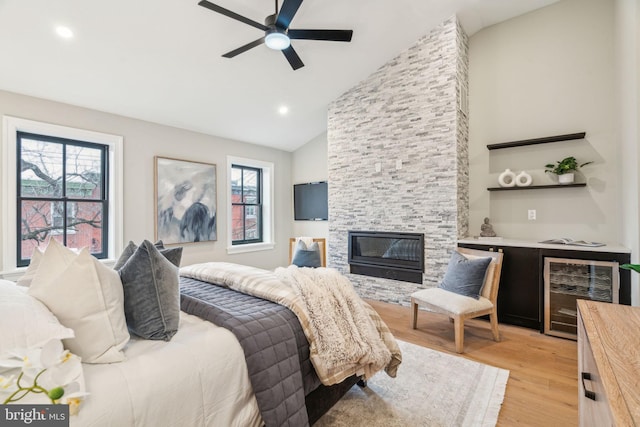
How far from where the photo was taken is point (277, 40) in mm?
2469

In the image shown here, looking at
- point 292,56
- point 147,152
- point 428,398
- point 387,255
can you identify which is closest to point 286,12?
point 292,56

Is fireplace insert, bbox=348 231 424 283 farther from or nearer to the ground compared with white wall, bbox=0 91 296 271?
nearer to the ground

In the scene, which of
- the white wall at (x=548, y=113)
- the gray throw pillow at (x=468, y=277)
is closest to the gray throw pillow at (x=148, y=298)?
the gray throw pillow at (x=468, y=277)

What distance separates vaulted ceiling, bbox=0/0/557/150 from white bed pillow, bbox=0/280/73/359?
2.56 m

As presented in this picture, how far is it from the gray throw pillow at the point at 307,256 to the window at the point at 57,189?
229 centimetres

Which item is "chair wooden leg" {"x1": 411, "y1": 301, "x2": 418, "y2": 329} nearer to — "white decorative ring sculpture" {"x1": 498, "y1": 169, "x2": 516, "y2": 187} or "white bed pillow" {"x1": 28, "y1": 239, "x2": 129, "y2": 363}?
"white decorative ring sculpture" {"x1": 498, "y1": 169, "x2": 516, "y2": 187}

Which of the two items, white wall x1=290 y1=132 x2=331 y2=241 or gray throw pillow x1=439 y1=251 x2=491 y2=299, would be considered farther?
white wall x1=290 y1=132 x2=331 y2=241

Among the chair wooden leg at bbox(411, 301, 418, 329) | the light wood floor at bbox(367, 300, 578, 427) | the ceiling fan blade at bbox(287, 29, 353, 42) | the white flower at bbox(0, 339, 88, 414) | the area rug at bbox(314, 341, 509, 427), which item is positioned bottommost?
the light wood floor at bbox(367, 300, 578, 427)

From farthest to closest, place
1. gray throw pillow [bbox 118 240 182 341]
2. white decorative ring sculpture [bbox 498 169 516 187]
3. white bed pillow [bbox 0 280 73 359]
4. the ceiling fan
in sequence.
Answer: white decorative ring sculpture [bbox 498 169 516 187], the ceiling fan, gray throw pillow [bbox 118 240 182 341], white bed pillow [bbox 0 280 73 359]

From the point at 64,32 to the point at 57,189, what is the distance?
1.73m

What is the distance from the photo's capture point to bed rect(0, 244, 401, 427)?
3.23ft

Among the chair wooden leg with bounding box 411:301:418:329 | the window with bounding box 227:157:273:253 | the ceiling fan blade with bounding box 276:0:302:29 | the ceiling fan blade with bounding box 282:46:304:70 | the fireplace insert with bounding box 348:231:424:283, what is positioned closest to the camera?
the ceiling fan blade with bounding box 276:0:302:29

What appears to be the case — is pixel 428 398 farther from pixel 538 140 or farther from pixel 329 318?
pixel 538 140

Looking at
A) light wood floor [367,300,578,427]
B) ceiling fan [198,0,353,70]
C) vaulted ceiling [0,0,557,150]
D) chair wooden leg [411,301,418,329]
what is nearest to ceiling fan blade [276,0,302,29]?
ceiling fan [198,0,353,70]
